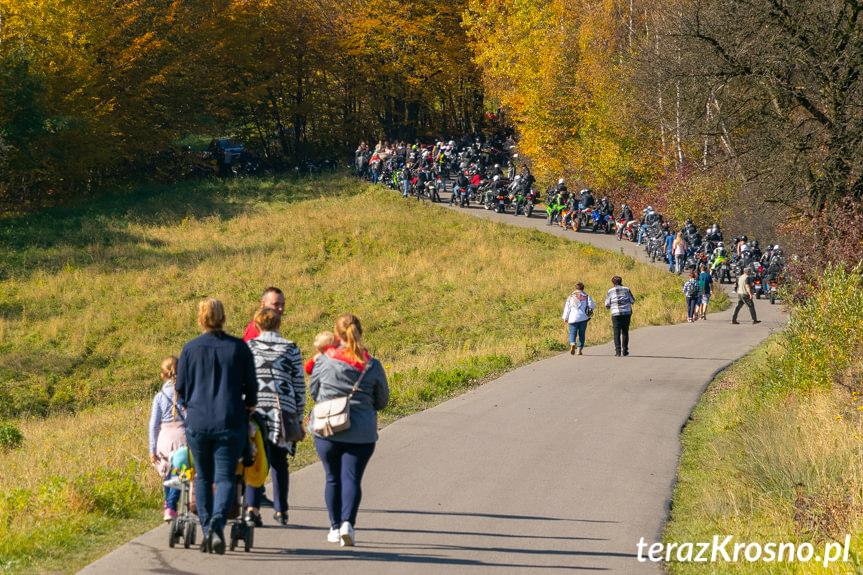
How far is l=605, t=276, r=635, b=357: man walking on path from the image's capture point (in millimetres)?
19594

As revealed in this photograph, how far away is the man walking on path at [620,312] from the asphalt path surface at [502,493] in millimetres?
3164

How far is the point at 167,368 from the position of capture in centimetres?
752

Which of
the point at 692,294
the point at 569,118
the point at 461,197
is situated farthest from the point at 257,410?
the point at 569,118

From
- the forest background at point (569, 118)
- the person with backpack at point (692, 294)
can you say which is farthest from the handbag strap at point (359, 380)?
the person with backpack at point (692, 294)

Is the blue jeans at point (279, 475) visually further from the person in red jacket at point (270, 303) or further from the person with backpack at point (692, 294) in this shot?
the person with backpack at point (692, 294)

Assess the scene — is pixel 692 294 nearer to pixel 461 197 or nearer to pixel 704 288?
pixel 704 288

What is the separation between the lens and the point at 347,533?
709 cm

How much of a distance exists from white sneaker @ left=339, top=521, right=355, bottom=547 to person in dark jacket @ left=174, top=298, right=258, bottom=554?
91 cm

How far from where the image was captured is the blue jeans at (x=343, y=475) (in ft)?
23.4

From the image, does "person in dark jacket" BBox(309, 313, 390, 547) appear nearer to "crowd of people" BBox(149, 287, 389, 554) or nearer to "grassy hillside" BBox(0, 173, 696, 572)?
"crowd of people" BBox(149, 287, 389, 554)

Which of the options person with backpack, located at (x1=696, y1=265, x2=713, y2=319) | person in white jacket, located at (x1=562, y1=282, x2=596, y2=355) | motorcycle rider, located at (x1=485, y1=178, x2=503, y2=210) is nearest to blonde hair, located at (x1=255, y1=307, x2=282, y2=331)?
person in white jacket, located at (x1=562, y1=282, x2=596, y2=355)

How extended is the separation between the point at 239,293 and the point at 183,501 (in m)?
26.5

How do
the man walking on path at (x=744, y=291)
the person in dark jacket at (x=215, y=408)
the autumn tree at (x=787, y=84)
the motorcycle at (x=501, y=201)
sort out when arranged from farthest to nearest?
the motorcycle at (x=501, y=201)
the man walking on path at (x=744, y=291)
the autumn tree at (x=787, y=84)
the person in dark jacket at (x=215, y=408)

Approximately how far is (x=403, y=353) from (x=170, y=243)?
17061 millimetres
